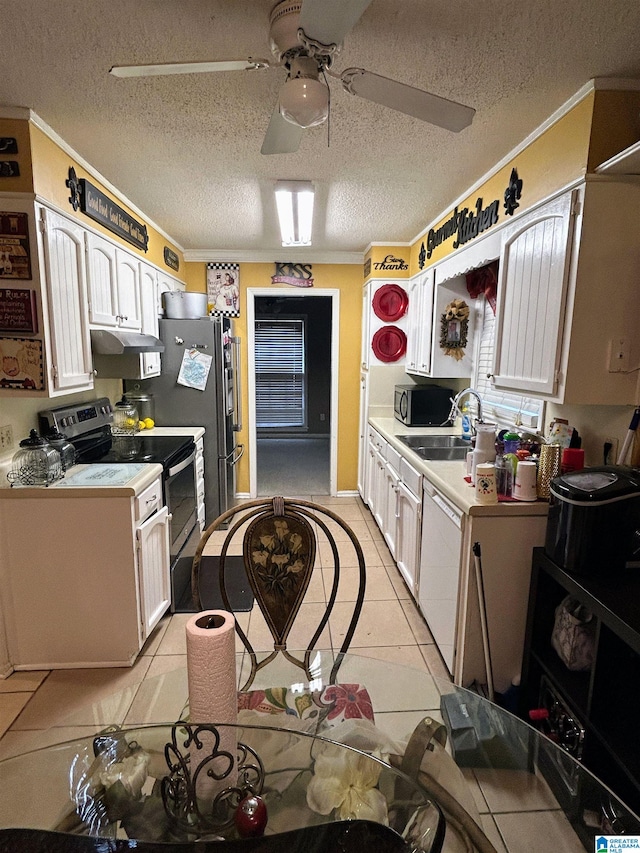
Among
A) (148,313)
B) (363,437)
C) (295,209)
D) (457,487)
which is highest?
(295,209)

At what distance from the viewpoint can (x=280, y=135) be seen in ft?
5.12

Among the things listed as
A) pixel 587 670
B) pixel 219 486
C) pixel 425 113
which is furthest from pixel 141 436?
pixel 587 670

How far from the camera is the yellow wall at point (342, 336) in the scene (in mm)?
4480

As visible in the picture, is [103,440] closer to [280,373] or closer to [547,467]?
[547,467]

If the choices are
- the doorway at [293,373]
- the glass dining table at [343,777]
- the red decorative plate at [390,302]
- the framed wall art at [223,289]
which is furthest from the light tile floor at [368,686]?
the doorway at [293,373]

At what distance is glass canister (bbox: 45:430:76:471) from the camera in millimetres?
2307

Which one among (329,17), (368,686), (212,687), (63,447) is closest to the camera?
(212,687)

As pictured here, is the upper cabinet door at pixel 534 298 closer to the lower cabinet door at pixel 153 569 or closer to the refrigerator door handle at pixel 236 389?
the lower cabinet door at pixel 153 569

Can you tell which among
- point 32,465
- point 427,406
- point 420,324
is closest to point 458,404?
point 427,406

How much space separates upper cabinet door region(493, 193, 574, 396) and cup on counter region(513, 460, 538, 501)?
1.02 ft

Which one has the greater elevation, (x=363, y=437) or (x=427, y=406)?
(x=427, y=406)

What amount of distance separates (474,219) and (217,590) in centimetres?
281

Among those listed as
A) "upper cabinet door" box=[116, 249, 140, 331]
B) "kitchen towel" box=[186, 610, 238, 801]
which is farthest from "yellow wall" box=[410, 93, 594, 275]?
"upper cabinet door" box=[116, 249, 140, 331]

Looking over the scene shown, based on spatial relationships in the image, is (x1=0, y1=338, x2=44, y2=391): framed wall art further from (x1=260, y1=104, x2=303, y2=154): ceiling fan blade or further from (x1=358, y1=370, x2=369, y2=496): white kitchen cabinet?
(x1=358, y1=370, x2=369, y2=496): white kitchen cabinet
